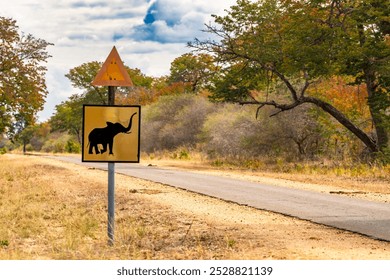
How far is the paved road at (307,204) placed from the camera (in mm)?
11352

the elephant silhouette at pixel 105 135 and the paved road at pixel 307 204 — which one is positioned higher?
the elephant silhouette at pixel 105 135

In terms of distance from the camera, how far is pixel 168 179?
21797mm

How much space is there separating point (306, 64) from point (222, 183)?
33.0 feet

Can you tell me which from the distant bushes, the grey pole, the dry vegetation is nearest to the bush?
the distant bushes

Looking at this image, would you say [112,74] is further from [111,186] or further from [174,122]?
[174,122]

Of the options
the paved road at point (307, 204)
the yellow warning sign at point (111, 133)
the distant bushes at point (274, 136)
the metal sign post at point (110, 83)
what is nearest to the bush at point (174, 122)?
the distant bushes at point (274, 136)

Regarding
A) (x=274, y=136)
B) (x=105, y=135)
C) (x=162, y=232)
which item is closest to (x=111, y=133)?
(x=105, y=135)

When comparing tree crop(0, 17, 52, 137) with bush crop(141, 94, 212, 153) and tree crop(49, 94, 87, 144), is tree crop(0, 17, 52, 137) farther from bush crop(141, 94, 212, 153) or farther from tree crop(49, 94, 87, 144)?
tree crop(49, 94, 87, 144)

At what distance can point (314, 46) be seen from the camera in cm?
2648

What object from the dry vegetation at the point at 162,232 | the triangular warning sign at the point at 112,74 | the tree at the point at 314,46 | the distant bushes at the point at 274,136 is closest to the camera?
the dry vegetation at the point at 162,232

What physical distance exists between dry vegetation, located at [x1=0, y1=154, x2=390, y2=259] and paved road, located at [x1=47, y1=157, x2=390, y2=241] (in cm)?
51

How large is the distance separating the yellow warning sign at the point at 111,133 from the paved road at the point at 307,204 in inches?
169

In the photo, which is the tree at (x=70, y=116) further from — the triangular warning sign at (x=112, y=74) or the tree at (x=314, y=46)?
the triangular warning sign at (x=112, y=74)

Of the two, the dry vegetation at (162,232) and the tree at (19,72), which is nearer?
the dry vegetation at (162,232)
